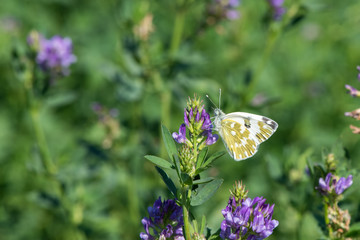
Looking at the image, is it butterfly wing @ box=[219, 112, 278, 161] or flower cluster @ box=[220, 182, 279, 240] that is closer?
flower cluster @ box=[220, 182, 279, 240]

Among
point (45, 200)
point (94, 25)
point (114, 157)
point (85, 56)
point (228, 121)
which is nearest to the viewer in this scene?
point (228, 121)

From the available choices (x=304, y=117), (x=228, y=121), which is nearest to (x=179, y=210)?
(x=228, y=121)

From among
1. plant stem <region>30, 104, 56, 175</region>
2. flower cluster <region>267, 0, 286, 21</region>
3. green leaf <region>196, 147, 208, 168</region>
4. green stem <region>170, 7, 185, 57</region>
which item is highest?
green stem <region>170, 7, 185, 57</region>

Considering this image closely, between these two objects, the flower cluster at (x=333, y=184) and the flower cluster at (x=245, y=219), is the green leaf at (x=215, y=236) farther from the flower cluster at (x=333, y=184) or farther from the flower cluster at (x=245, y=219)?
the flower cluster at (x=333, y=184)

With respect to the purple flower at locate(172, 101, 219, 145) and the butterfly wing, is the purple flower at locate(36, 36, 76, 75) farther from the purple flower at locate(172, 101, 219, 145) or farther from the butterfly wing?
the purple flower at locate(172, 101, 219, 145)

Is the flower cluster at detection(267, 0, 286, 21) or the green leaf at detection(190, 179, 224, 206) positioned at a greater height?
the flower cluster at detection(267, 0, 286, 21)

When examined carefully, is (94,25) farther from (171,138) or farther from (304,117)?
(171,138)

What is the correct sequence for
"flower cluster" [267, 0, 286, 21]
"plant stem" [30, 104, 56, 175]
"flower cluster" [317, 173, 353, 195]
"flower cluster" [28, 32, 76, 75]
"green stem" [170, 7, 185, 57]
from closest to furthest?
"flower cluster" [317, 173, 353, 195]
"flower cluster" [28, 32, 76, 75]
"plant stem" [30, 104, 56, 175]
"flower cluster" [267, 0, 286, 21]
"green stem" [170, 7, 185, 57]

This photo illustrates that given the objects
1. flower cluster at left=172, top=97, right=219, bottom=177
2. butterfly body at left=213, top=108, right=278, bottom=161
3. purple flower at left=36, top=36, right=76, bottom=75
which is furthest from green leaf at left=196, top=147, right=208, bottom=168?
purple flower at left=36, top=36, right=76, bottom=75
